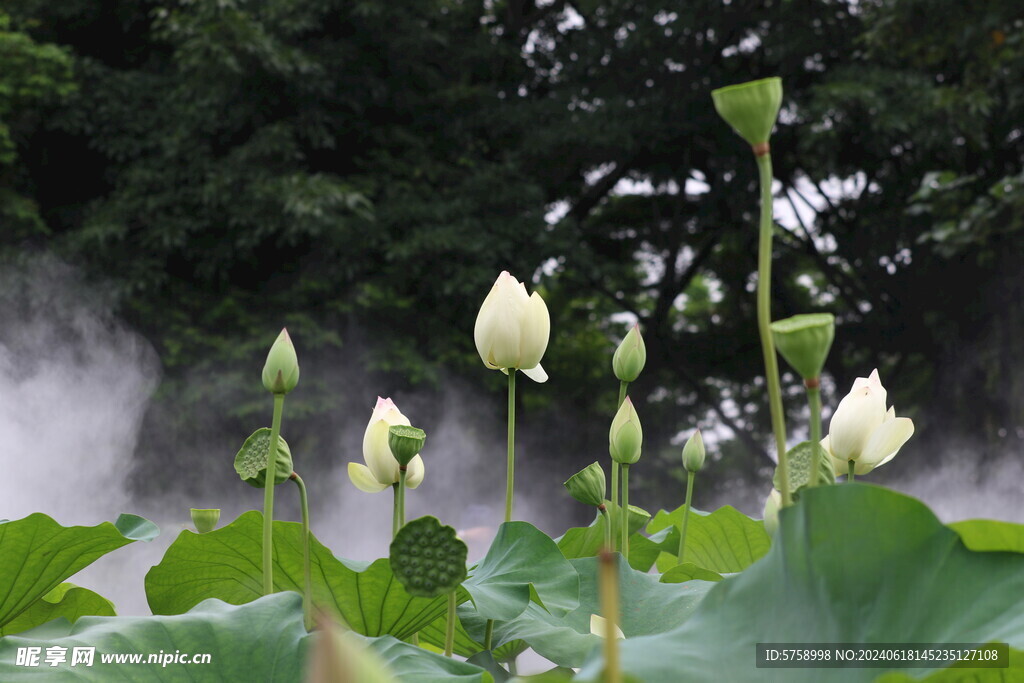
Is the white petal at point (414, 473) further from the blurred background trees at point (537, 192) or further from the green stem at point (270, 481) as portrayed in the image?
the blurred background trees at point (537, 192)

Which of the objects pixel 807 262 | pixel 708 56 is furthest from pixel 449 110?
pixel 807 262

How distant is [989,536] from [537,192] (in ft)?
13.9

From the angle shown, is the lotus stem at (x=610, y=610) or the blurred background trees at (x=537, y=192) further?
the blurred background trees at (x=537, y=192)

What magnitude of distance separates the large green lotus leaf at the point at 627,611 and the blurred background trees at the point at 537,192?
11.3 feet

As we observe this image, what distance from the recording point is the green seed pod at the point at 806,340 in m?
0.19

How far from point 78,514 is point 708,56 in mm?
3682

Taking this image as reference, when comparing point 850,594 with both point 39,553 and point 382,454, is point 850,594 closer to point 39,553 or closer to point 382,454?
point 382,454

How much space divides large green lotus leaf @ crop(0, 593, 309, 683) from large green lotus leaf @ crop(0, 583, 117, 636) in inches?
5.4

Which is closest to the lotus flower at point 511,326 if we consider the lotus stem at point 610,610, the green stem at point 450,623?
the green stem at point 450,623

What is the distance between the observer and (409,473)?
377 mm

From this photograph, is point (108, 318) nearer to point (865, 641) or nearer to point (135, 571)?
point (135, 571)

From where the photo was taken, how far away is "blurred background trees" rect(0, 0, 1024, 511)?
402 cm

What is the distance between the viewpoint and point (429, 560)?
25 cm

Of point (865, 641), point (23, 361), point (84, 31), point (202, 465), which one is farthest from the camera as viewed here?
point (84, 31)
